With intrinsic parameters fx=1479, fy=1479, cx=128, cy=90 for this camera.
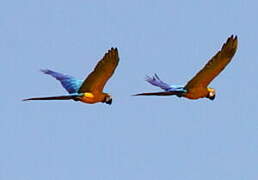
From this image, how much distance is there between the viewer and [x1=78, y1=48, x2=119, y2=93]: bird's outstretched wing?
5806cm

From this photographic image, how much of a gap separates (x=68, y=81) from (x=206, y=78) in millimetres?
7795

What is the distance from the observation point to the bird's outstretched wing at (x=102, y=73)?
58.1 meters

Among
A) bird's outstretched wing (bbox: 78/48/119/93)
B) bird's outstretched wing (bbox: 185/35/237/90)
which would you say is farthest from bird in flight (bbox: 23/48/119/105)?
bird's outstretched wing (bbox: 185/35/237/90)

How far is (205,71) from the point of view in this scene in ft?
198

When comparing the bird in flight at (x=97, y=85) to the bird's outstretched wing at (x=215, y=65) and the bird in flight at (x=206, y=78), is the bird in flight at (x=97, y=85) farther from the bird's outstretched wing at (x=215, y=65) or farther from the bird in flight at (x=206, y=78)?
the bird's outstretched wing at (x=215, y=65)

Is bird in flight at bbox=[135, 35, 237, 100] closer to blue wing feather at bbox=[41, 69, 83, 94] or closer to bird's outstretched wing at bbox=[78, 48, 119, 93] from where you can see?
bird's outstretched wing at bbox=[78, 48, 119, 93]

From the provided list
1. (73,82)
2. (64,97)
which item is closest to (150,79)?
(73,82)

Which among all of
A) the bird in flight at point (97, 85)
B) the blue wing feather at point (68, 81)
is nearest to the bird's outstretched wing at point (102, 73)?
the bird in flight at point (97, 85)

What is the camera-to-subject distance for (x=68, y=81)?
6581 cm

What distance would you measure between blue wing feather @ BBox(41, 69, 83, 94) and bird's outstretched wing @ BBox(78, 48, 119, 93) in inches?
102

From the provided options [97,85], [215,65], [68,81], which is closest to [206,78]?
[215,65]

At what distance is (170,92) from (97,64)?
4.76 metres

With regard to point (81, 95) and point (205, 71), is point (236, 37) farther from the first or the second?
point (81, 95)

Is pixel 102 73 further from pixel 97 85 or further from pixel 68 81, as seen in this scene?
pixel 68 81
